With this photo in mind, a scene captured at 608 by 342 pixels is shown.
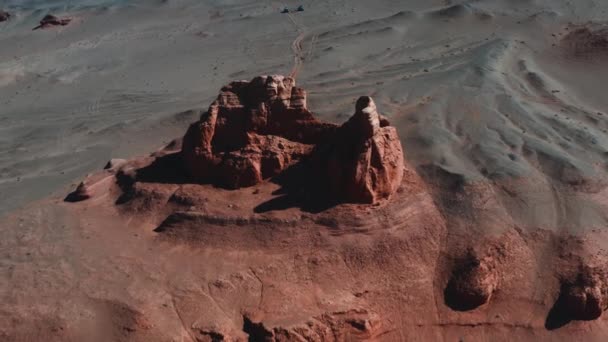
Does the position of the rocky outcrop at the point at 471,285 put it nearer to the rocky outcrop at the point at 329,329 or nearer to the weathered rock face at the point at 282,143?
the rocky outcrop at the point at 329,329

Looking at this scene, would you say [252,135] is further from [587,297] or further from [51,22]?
[51,22]

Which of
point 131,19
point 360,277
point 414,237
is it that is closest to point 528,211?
point 414,237

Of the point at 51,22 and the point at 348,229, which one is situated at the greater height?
the point at 51,22

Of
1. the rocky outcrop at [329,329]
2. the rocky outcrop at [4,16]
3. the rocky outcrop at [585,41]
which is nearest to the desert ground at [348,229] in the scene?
the rocky outcrop at [329,329]

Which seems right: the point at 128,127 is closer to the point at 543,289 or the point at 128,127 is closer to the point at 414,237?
the point at 414,237

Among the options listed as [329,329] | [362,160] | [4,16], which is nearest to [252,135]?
[362,160]

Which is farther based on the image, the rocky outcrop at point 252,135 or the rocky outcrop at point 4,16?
the rocky outcrop at point 4,16

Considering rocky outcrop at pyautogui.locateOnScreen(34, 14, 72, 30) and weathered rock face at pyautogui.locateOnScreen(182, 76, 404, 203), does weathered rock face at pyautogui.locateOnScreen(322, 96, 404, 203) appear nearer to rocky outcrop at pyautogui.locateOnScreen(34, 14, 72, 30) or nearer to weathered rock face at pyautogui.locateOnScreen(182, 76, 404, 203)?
weathered rock face at pyautogui.locateOnScreen(182, 76, 404, 203)

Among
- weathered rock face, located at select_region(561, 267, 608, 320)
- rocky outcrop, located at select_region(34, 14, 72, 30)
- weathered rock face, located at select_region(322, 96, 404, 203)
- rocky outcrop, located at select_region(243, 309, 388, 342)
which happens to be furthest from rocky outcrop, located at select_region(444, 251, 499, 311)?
Answer: rocky outcrop, located at select_region(34, 14, 72, 30)
